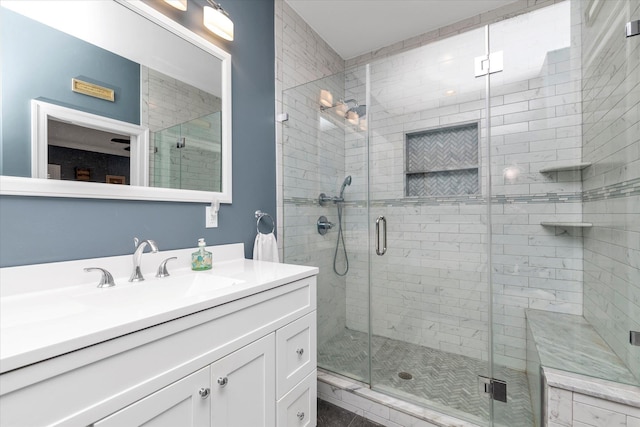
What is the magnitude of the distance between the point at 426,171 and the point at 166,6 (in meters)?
2.05

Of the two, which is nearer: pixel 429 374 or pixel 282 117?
pixel 429 374

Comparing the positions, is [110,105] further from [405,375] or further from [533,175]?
[533,175]

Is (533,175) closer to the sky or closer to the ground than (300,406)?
closer to the sky

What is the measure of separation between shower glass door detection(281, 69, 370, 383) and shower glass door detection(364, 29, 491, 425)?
0.35ft

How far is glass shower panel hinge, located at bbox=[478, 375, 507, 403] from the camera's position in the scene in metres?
1.55

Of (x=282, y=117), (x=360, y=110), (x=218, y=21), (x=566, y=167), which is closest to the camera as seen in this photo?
(x=218, y=21)

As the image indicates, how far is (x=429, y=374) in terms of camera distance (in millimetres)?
1948

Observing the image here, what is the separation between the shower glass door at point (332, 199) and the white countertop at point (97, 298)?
0.85 metres

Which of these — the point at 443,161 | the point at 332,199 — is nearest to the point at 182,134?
the point at 332,199

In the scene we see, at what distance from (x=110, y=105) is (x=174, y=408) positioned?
1.15 meters

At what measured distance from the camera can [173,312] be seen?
2.51 ft

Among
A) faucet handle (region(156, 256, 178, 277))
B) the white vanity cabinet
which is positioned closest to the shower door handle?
the white vanity cabinet

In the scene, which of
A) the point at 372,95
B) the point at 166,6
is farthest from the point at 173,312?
the point at 372,95

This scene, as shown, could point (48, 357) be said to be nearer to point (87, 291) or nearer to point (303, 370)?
point (87, 291)
